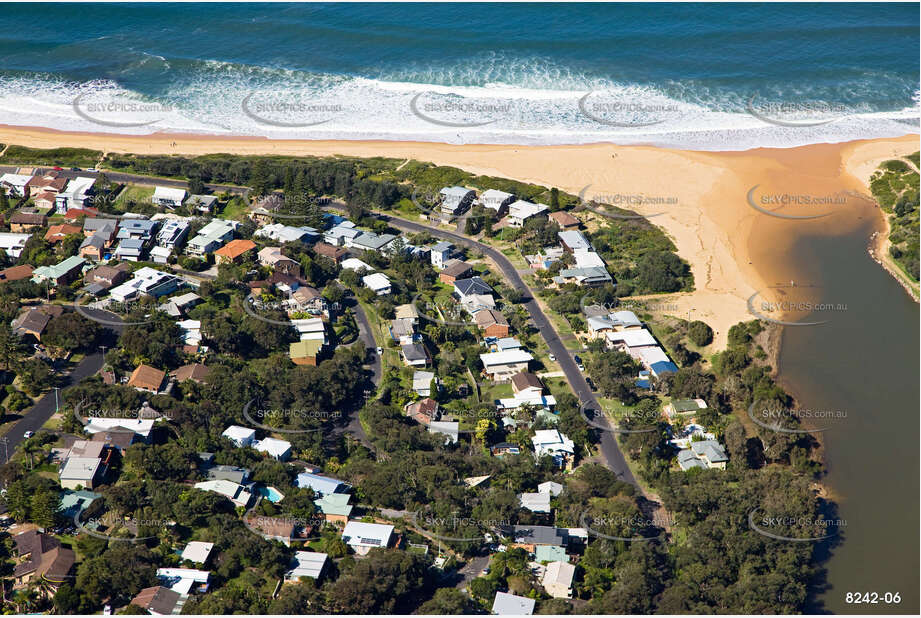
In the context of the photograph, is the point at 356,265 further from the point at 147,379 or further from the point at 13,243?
the point at 13,243

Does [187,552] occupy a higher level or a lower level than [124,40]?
lower

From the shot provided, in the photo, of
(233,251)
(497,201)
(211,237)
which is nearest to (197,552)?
(233,251)

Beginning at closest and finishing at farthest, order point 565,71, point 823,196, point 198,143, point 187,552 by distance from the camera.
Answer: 1. point 187,552
2. point 823,196
3. point 198,143
4. point 565,71

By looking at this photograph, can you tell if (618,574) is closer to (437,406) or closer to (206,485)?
(437,406)

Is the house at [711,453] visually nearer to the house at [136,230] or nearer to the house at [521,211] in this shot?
the house at [521,211]

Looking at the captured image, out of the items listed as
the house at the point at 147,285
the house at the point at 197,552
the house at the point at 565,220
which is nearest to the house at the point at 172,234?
the house at the point at 147,285

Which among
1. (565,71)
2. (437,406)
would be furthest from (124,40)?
(437,406)

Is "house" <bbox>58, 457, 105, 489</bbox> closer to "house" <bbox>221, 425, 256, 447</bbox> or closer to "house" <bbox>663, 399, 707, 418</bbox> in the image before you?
"house" <bbox>221, 425, 256, 447</bbox>
